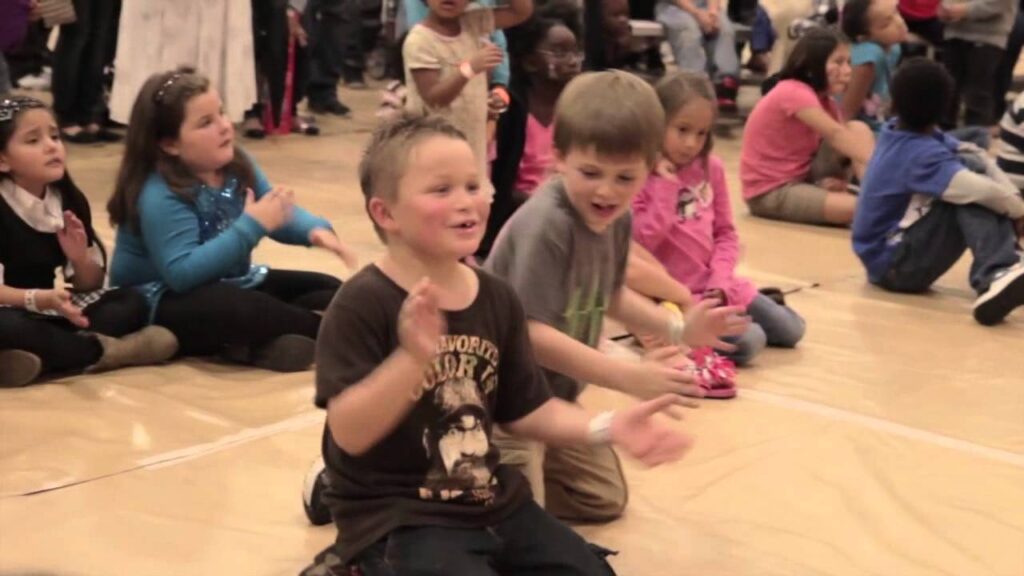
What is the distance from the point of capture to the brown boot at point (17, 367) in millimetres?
2980

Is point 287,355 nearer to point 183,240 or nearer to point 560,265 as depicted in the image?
point 183,240

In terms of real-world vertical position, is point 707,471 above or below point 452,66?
below

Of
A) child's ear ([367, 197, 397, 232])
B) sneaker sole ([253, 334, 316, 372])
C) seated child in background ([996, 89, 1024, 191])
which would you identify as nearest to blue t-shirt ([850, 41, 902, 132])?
seated child in background ([996, 89, 1024, 191])

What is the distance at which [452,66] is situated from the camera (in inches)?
170

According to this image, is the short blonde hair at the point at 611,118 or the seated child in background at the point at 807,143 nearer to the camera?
the short blonde hair at the point at 611,118

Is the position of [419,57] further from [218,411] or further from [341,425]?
Result: [341,425]

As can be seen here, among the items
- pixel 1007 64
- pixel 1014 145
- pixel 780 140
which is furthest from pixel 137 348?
pixel 1007 64

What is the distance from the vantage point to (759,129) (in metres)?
5.09

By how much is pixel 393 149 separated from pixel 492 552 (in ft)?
1.87

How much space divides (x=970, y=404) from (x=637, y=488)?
96 cm

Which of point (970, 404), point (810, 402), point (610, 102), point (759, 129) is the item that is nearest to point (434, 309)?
point (610, 102)

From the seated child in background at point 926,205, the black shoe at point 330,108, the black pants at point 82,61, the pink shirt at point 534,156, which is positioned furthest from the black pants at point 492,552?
the black shoe at point 330,108

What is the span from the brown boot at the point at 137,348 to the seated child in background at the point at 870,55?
3354 millimetres

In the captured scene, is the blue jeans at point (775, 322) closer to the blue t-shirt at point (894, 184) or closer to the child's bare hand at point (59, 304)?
the blue t-shirt at point (894, 184)
